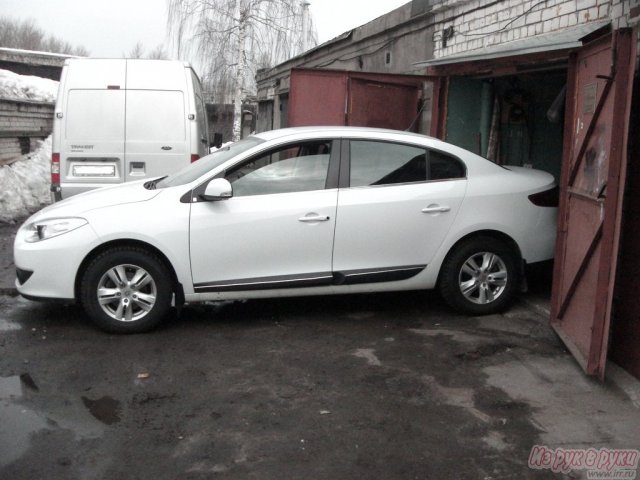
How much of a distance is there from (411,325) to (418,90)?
4.68 m

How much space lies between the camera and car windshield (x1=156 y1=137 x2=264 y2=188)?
5.94m

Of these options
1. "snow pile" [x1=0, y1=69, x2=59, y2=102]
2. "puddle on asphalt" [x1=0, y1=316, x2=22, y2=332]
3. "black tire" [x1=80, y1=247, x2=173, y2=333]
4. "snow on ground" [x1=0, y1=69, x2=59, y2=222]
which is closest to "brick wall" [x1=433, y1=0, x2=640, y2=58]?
"black tire" [x1=80, y1=247, x2=173, y2=333]

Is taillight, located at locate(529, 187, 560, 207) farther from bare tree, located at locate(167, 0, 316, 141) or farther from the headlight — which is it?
bare tree, located at locate(167, 0, 316, 141)

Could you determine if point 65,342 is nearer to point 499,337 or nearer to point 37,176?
point 499,337

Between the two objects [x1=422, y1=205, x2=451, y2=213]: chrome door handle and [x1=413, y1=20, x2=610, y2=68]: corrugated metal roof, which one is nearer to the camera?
[x1=413, y1=20, x2=610, y2=68]: corrugated metal roof

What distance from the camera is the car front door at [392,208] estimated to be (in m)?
5.90

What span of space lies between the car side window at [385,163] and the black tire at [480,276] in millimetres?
771

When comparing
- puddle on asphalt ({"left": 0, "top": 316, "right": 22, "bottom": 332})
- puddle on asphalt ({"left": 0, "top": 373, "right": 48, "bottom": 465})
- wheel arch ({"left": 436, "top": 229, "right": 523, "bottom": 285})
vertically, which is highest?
wheel arch ({"left": 436, "top": 229, "right": 523, "bottom": 285})

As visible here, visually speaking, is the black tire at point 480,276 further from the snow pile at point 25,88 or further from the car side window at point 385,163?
the snow pile at point 25,88

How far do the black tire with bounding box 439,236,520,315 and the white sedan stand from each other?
0.01 m

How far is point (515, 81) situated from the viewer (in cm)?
966

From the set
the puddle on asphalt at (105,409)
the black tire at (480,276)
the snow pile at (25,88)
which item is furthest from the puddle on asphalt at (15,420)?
Answer: the snow pile at (25,88)

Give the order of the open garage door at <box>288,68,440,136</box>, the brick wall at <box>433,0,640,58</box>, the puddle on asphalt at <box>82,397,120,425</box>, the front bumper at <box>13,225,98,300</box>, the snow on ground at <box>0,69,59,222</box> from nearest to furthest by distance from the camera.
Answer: the puddle on asphalt at <box>82,397,120,425</box> → the front bumper at <box>13,225,98,300</box> → the brick wall at <box>433,0,640,58</box> → the open garage door at <box>288,68,440,136</box> → the snow on ground at <box>0,69,59,222</box>

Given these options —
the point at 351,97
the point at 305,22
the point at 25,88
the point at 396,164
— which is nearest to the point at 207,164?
the point at 396,164
